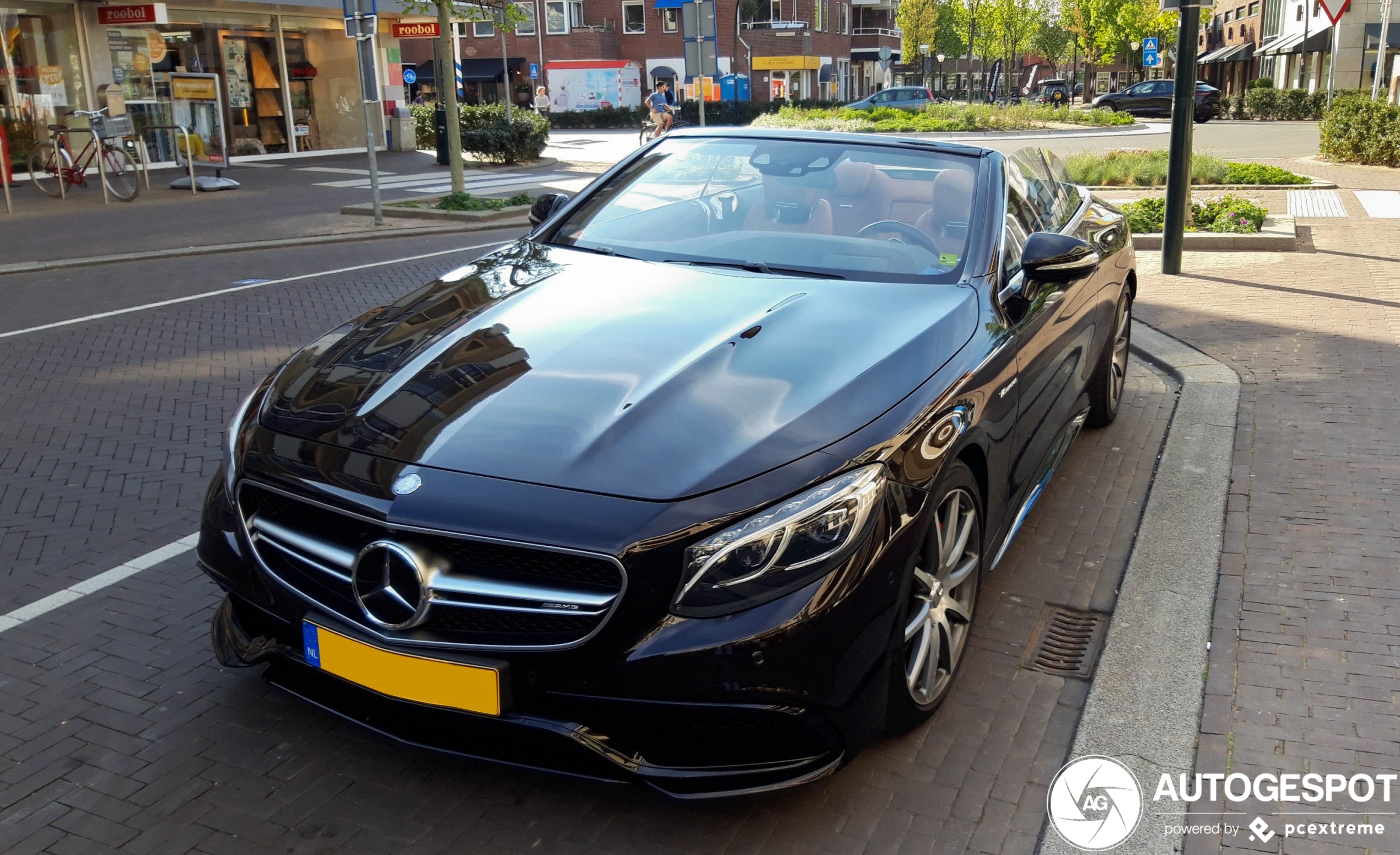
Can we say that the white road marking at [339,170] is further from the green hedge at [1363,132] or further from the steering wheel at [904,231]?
the steering wheel at [904,231]

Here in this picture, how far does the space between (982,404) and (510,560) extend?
152 centimetres

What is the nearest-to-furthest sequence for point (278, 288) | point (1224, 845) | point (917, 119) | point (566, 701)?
1. point (566, 701)
2. point (1224, 845)
3. point (278, 288)
4. point (917, 119)

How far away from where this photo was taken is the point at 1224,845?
2.84 m

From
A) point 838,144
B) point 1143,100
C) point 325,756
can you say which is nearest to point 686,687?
point 325,756

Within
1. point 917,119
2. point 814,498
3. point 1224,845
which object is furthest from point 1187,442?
point 917,119

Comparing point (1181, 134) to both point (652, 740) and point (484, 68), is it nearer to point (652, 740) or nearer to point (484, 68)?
Result: point (652, 740)

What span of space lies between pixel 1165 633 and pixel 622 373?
2.02 metres

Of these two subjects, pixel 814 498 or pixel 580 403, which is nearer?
pixel 814 498

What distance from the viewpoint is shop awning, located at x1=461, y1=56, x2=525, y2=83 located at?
64938 millimetres

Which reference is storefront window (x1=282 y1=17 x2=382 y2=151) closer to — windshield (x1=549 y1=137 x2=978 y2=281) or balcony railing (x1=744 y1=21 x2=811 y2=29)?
windshield (x1=549 y1=137 x2=978 y2=281)

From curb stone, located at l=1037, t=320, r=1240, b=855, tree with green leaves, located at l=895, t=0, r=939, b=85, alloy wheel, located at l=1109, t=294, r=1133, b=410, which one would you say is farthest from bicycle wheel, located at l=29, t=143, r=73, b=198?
tree with green leaves, located at l=895, t=0, r=939, b=85

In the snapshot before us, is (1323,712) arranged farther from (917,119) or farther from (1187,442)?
(917,119)

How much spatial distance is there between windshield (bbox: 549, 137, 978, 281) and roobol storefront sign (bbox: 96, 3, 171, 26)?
66.2 ft

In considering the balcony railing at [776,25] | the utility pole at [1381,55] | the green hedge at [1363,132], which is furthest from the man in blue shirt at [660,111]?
the balcony railing at [776,25]
